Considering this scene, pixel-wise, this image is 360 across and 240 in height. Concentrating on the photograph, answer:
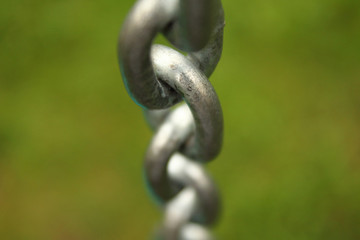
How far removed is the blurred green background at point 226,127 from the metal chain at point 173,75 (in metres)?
1.01

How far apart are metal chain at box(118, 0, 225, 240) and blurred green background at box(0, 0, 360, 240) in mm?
1006

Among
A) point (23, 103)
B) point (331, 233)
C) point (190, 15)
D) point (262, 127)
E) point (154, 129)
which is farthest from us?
point (23, 103)

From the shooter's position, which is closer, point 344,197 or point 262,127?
point 344,197

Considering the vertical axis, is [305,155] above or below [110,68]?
below

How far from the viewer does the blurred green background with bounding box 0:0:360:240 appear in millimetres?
1560

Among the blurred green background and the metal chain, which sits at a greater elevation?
the blurred green background

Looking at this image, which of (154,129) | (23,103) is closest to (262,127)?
(23,103)

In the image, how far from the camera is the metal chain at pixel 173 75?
359 millimetres

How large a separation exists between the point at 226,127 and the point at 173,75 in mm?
1273

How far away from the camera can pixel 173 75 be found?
1.35 feet

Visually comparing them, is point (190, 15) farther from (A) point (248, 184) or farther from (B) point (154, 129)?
(A) point (248, 184)

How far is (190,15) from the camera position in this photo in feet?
1.14

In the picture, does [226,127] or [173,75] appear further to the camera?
[226,127]

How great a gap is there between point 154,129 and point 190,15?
27 centimetres
